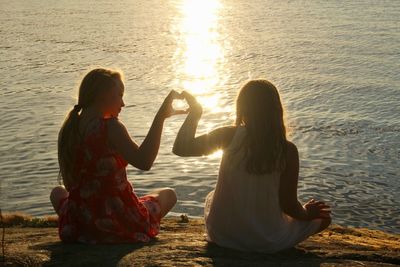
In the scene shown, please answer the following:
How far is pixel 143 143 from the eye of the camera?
5.26 metres

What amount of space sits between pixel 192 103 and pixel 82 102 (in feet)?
2.87

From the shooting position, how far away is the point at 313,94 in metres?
18.6

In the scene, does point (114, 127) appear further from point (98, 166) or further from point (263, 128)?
point (263, 128)

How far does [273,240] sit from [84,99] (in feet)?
6.05

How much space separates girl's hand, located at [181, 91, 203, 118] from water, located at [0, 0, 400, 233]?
454cm

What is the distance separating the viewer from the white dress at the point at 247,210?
5297mm

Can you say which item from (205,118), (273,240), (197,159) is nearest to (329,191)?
(197,159)

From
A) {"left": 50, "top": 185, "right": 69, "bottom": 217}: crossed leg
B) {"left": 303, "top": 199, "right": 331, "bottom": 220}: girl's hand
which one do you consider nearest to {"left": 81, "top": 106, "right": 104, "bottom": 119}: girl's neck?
{"left": 50, "top": 185, "right": 69, "bottom": 217}: crossed leg

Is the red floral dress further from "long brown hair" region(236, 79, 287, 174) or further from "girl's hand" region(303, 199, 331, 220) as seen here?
"girl's hand" region(303, 199, 331, 220)

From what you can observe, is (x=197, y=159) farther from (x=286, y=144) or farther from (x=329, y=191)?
(x=286, y=144)

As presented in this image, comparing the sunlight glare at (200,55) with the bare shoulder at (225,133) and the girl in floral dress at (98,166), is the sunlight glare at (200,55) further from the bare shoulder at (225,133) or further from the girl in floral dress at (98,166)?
the bare shoulder at (225,133)

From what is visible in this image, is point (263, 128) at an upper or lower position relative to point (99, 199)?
upper

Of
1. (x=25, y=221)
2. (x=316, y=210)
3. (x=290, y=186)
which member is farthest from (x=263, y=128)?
(x=25, y=221)

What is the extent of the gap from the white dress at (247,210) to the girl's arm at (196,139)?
71mm
